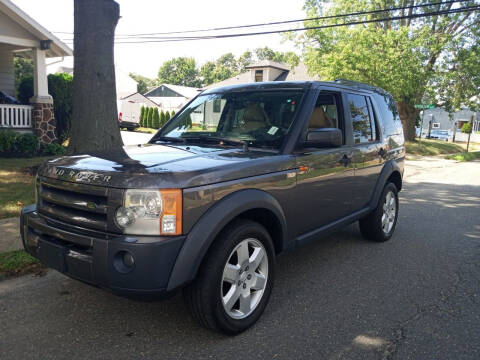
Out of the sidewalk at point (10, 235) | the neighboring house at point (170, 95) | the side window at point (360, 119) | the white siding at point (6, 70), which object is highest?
the neighboring house at point (170, 95)

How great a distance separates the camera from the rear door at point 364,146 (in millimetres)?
4703

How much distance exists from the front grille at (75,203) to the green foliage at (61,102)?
12309 mm

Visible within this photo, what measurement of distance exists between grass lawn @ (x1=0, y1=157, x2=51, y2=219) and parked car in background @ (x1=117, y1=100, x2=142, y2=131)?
67.8 feet

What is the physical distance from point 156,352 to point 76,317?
88 centimetres

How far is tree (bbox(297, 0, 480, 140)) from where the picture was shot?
2175 centimetres

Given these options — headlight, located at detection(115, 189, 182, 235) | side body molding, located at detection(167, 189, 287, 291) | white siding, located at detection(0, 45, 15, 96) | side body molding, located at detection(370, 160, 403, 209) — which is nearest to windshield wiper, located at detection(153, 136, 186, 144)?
side body molding, located at detection(167, 189, 287, 291)

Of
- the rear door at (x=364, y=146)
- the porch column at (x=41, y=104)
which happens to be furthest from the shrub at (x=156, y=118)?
the rear door at (x=364, y=146)

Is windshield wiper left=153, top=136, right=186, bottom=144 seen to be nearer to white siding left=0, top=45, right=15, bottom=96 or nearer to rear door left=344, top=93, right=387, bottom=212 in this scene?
rear door left=344, top=93, right=387, bottom=212

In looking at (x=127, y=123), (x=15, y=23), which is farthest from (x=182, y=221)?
(x=127, y=123)

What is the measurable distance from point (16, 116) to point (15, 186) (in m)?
6.08

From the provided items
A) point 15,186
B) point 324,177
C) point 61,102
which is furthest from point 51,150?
A: point 324,177

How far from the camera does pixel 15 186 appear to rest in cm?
780

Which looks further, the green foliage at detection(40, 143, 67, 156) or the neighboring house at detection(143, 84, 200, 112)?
the neighboring house at detection(143, 84, 200, 112)

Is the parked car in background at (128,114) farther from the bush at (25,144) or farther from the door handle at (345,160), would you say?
the door handle at (345,160)
